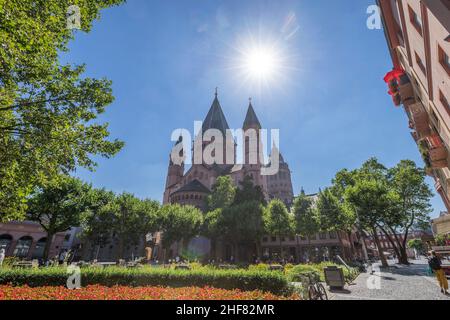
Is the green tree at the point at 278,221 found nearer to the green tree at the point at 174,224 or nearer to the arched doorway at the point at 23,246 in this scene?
the green tree at the point at 174,224

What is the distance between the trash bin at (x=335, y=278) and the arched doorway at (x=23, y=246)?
173 ft

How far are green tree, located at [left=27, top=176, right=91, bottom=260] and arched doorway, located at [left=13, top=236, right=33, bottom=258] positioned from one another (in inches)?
765

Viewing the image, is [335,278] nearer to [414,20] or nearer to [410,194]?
[414,20]

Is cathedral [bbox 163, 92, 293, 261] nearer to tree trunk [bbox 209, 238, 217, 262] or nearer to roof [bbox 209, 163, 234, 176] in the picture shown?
roof [bbox 209, 163, 234, 176]

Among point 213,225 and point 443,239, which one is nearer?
point 213,225

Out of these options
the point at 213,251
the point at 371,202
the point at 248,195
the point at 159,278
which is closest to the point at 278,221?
the point at 248,195

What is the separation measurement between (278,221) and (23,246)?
47939 millimetres

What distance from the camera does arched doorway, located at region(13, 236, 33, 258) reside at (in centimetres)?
4134

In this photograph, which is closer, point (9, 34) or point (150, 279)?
point (9, 34)

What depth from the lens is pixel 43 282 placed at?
10.9 m

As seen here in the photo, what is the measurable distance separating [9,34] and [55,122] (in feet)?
10.5

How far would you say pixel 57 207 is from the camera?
94.5 ft
